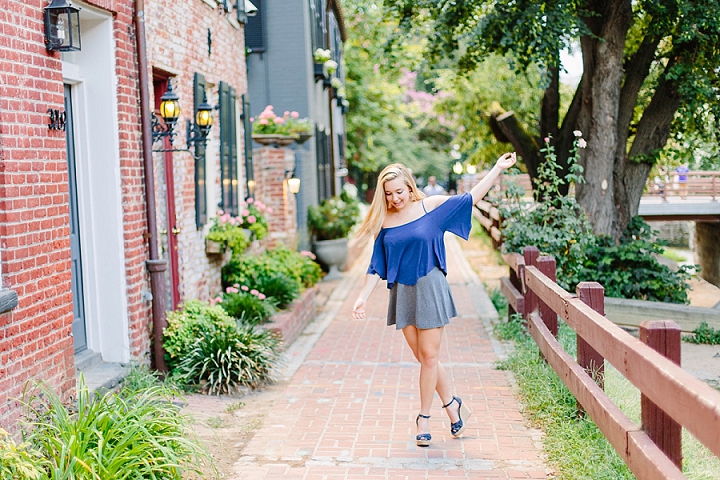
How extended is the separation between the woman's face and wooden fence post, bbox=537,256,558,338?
1.86 metres

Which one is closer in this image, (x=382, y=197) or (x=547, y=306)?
(x=382, y=197)

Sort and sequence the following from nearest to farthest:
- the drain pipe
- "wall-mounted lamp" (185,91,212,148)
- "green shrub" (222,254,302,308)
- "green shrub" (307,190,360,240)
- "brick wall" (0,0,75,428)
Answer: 1. "brick wall" (0,0,75,428)
2. the drain pipe
3. "wall-mounted lamp" (185,91,212,148)
4. "green shrub" (222,254,302,308)
5. "green shrub" (307,190,360,240)

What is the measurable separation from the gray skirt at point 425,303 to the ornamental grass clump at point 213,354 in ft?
7.04

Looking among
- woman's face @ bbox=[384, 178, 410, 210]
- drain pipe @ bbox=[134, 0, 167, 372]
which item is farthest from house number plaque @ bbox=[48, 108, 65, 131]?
woman's face @ bbox=[384, 178, 410, 210]

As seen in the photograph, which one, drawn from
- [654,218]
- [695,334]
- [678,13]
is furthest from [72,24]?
[654,218]

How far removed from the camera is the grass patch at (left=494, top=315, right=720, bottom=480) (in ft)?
14.1

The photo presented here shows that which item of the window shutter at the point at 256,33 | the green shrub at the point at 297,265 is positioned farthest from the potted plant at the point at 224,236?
the window shutter at the point at 256,33

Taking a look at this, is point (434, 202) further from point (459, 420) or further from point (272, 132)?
point (272, 132)

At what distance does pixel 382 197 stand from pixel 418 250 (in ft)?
1.31

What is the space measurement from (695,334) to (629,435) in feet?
23.6

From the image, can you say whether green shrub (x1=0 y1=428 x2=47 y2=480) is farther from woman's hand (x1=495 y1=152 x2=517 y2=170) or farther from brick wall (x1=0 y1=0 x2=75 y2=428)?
woman's hand (x1=495 y1=152 x2=517 y2=170)

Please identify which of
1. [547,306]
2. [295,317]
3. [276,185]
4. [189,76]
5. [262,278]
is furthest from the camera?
[276,185]

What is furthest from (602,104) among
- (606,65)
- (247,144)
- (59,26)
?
(59,26)

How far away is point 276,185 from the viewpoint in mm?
13180
